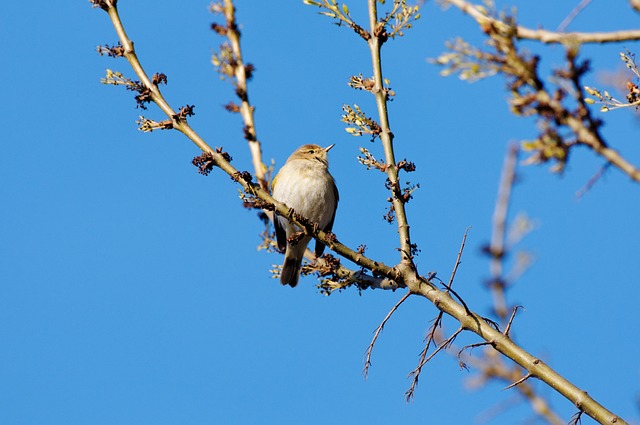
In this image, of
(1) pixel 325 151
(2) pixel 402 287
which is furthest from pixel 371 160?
(1) pixel 325 151

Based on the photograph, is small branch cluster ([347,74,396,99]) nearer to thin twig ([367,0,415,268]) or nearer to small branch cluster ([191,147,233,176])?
thin twig ([367,0,415,268])

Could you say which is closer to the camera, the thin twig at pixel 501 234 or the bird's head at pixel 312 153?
the thin twig at pixel 501 234

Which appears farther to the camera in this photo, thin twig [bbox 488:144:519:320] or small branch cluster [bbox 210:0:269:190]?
small branch cluster [bbox 210:0:269:190]

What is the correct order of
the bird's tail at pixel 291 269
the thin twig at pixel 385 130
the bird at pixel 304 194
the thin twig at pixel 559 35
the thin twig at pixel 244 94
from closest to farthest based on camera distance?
the thin twig at pixel 559 35 < the thin twig at pixel 244 94 < the thin twig at pixel 385 130 < the bird's tail at pixel 291 269 < the bird at pixel 304 194

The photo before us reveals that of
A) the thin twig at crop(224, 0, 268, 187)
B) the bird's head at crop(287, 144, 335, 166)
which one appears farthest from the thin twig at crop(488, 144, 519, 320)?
the bird's head at crop(287, 144, 335, 166)

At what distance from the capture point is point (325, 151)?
1044 centimetres

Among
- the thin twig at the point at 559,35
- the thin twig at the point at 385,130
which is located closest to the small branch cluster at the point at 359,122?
the thin twig at the point at 385,130

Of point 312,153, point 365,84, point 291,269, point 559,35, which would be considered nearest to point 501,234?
point 559,35

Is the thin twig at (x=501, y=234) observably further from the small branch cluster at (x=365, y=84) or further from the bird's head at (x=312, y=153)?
the bird's head at (x=312, y=153)

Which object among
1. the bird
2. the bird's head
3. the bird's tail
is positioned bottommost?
the bird's tail

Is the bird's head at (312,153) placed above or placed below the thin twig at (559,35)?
above

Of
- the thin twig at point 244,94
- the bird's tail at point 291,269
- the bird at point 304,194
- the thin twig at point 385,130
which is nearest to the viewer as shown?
the thin twig at point 244,94

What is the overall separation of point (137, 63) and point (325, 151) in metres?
5.55

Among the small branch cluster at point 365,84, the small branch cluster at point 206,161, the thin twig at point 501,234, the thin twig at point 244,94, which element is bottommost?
the thin twig at point 501,234
